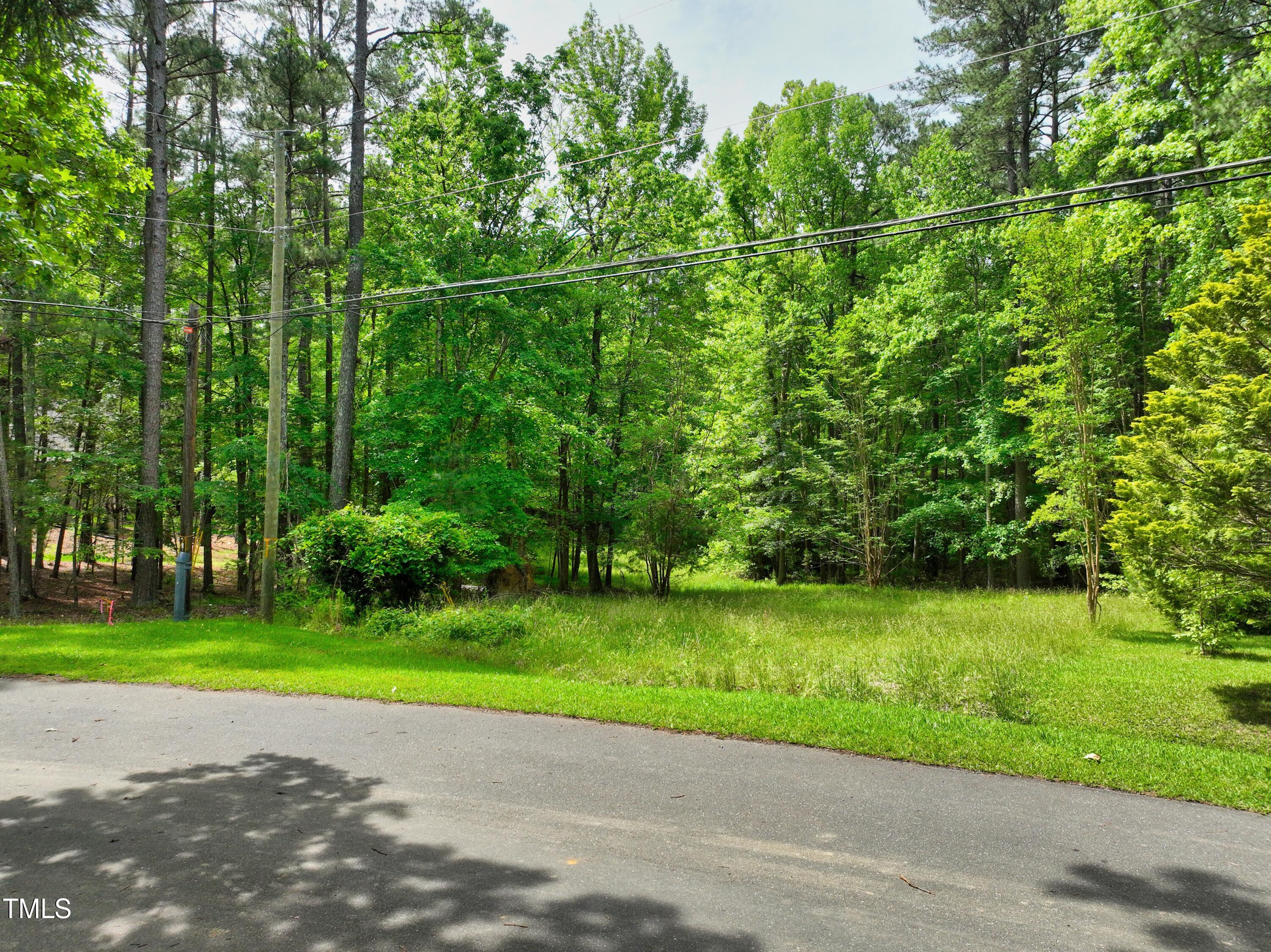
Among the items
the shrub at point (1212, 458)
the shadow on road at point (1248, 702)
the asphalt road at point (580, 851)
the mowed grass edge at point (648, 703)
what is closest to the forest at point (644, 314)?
the shrub at point (1212, 458)

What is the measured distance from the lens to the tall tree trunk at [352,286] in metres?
15.8

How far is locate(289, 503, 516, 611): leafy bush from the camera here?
39.9 feet

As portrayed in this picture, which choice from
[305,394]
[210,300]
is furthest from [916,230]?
[305,394]

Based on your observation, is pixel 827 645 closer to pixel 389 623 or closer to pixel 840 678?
pixel 840 678

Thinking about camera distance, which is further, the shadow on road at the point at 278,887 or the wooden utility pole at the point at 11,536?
the wooden utility pole at the point at 11,536

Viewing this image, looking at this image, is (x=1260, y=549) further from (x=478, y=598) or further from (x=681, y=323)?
(x=681, y=323)

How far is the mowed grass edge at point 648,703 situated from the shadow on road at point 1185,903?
1538 mm

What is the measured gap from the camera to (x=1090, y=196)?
60.1ft

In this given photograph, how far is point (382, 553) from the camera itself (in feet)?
39.5

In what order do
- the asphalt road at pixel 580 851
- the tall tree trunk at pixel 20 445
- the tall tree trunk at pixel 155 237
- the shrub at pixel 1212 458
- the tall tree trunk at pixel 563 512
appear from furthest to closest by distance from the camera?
the tall tree trunk at pixel 563 512
the tall tree trunk at pixel 20 445
the tall tree trunk at pixel 155 237
the shrub at pixel 1212 458
the asphalt road at pixel 580 851

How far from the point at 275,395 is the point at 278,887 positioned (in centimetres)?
1016

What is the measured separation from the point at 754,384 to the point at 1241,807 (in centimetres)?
2020

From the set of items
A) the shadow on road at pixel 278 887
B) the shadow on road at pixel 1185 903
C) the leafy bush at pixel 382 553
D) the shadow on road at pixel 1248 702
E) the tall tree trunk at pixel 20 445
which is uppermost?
the tall tree trunk at pixel 20 445

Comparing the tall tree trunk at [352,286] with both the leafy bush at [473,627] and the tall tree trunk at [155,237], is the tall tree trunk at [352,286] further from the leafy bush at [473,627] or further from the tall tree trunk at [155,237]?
the leafy bush at [473,627]
